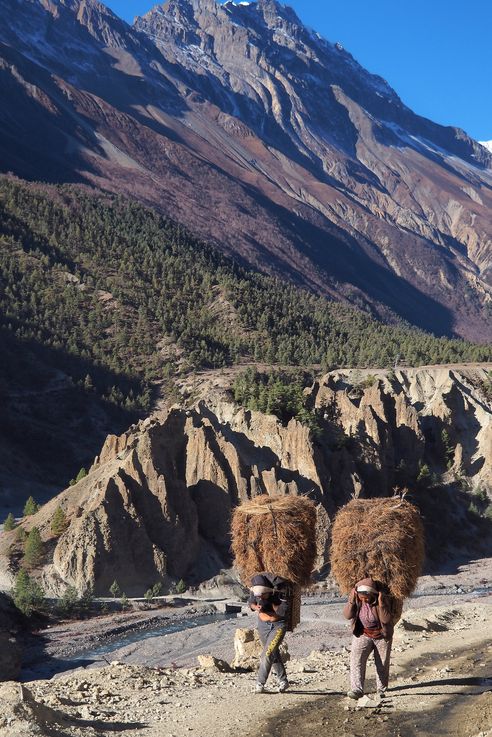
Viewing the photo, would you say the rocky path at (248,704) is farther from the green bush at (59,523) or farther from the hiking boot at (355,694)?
the green bush at (59,523)

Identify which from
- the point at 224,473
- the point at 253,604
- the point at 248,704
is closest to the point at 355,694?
the point at 248,704

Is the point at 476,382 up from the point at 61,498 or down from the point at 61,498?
up

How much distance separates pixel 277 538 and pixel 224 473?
89.9ft

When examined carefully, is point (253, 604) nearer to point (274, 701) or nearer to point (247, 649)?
point (274, 701)

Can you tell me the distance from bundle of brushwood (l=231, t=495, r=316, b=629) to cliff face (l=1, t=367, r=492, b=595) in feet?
71.2

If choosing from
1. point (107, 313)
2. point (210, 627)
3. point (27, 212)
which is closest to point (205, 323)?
point (107, 313)

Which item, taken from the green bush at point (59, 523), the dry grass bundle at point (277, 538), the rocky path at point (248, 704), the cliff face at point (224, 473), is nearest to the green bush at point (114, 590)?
the cliff face at point (224, 473)

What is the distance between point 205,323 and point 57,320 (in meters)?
16.8

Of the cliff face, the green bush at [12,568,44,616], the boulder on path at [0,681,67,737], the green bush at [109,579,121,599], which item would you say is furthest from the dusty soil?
the cliff face

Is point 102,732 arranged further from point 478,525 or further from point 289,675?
point 478,525

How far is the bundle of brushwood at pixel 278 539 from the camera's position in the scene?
12875mm

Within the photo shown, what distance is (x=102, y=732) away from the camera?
1025 cm

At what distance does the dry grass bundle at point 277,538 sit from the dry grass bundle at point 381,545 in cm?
65

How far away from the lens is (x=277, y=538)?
1298cm
